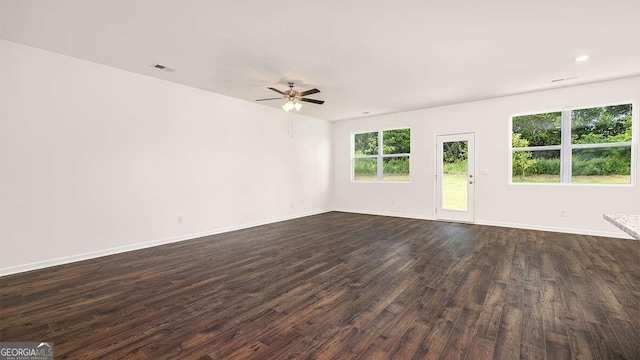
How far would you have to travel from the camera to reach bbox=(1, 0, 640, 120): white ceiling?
2584 mm

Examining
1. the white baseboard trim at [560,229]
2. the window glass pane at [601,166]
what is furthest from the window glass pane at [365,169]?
the window glass pane at [601,166]

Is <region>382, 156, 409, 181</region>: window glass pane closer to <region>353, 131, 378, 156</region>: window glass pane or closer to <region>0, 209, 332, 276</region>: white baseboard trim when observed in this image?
<region>353, 131, 378, 156</region>: window glass pane

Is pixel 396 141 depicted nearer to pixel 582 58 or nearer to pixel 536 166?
pixel 536 166

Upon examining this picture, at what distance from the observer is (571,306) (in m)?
2.38

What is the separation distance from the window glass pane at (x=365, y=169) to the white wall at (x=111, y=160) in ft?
9.71

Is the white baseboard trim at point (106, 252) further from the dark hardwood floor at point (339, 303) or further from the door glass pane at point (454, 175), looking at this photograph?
the door glass pane at point (454, 175)

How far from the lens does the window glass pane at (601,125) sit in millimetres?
4746

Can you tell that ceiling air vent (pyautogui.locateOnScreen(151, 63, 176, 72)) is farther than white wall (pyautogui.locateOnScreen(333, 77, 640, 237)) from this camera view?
No

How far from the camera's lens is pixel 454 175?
6.35 meters

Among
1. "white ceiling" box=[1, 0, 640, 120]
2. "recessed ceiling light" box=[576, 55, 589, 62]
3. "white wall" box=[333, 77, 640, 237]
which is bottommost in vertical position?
"white wall" box=[333, 77, 640, 237]

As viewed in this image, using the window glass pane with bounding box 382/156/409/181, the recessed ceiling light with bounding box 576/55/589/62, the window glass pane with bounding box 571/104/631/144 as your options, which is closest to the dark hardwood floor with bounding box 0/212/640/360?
the window glass pane with bounding box 571/104/631/144

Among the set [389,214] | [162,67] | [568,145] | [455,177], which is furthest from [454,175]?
[162,67]

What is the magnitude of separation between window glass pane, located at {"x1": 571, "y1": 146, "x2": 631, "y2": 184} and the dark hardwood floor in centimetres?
122

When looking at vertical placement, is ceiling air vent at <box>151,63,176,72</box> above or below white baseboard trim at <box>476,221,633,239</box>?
above
